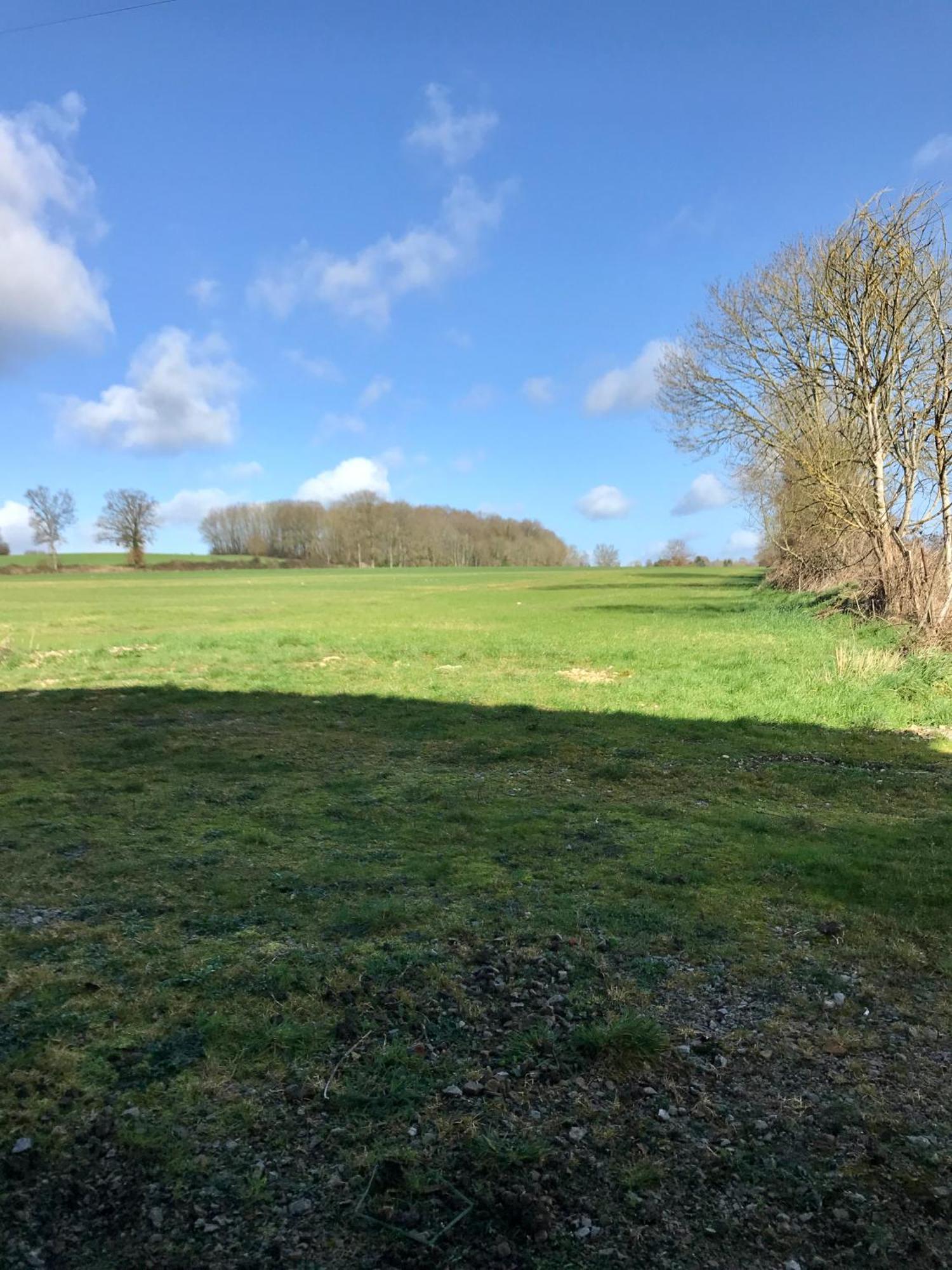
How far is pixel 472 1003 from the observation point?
3.58 metres

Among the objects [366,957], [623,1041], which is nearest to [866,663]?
[623,1041]

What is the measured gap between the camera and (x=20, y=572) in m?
96.6

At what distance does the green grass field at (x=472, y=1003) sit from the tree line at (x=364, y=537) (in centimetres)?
13145

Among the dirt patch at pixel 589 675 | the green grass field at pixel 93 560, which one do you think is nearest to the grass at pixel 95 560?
the green grass field at pixel 93 560

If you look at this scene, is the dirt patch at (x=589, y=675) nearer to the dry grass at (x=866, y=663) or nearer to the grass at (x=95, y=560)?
the dry grass at (x=866, y=663)

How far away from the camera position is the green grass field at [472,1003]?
2426 millimetres

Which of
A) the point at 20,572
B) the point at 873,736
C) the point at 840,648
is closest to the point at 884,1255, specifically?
the point at 873,736

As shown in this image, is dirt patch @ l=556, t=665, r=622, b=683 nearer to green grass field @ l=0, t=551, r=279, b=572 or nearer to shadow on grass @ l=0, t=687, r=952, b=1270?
shadow on grass @ l=0, t=687, r=952, b=1270

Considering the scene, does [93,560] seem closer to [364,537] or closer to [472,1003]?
[364,537]

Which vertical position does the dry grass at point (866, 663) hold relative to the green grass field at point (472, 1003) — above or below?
above

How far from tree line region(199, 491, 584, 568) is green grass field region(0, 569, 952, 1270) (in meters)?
131

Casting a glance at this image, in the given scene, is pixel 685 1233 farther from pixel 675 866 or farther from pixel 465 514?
pixel 465 514

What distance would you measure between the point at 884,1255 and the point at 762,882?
299 cm

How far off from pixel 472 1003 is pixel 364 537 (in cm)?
13951
